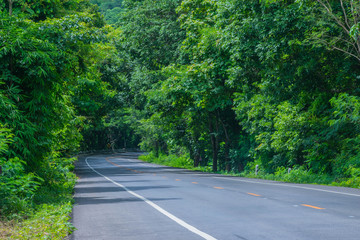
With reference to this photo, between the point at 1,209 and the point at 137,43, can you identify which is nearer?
the point at 1,209

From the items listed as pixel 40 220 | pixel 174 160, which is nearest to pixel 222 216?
pixel 40 220

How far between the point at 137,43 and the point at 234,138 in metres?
10.5

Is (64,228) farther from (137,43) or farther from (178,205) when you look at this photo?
(137,43)

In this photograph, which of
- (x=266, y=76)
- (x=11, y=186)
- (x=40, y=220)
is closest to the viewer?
(x=40, y=220)

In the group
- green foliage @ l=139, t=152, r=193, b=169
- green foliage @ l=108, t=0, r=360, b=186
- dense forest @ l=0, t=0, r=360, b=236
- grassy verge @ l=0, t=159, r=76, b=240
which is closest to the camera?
grassy verge @ l=0, t=159, r=76, b=240

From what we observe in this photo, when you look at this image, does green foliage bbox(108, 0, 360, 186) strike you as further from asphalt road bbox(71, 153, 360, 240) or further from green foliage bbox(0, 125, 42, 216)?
green foliage bbox(0, 125, 42, 216)

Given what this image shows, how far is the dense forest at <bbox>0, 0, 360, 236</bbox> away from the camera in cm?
1349

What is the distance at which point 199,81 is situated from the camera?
100 ft

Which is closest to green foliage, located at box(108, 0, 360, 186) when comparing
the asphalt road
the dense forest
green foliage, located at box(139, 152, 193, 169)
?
the dense forest

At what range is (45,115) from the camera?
557 inches

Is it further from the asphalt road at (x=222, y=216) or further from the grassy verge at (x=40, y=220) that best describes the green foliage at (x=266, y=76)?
the grassy verge at (x=40, y=220)

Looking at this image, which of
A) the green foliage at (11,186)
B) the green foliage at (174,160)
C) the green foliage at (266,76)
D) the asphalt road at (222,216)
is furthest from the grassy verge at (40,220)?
the green foliage at (174,160)

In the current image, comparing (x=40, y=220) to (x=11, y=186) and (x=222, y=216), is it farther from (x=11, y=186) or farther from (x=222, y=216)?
(x=222, y=216)

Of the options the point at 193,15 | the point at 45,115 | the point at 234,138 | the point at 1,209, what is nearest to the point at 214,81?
the point at 193,15
